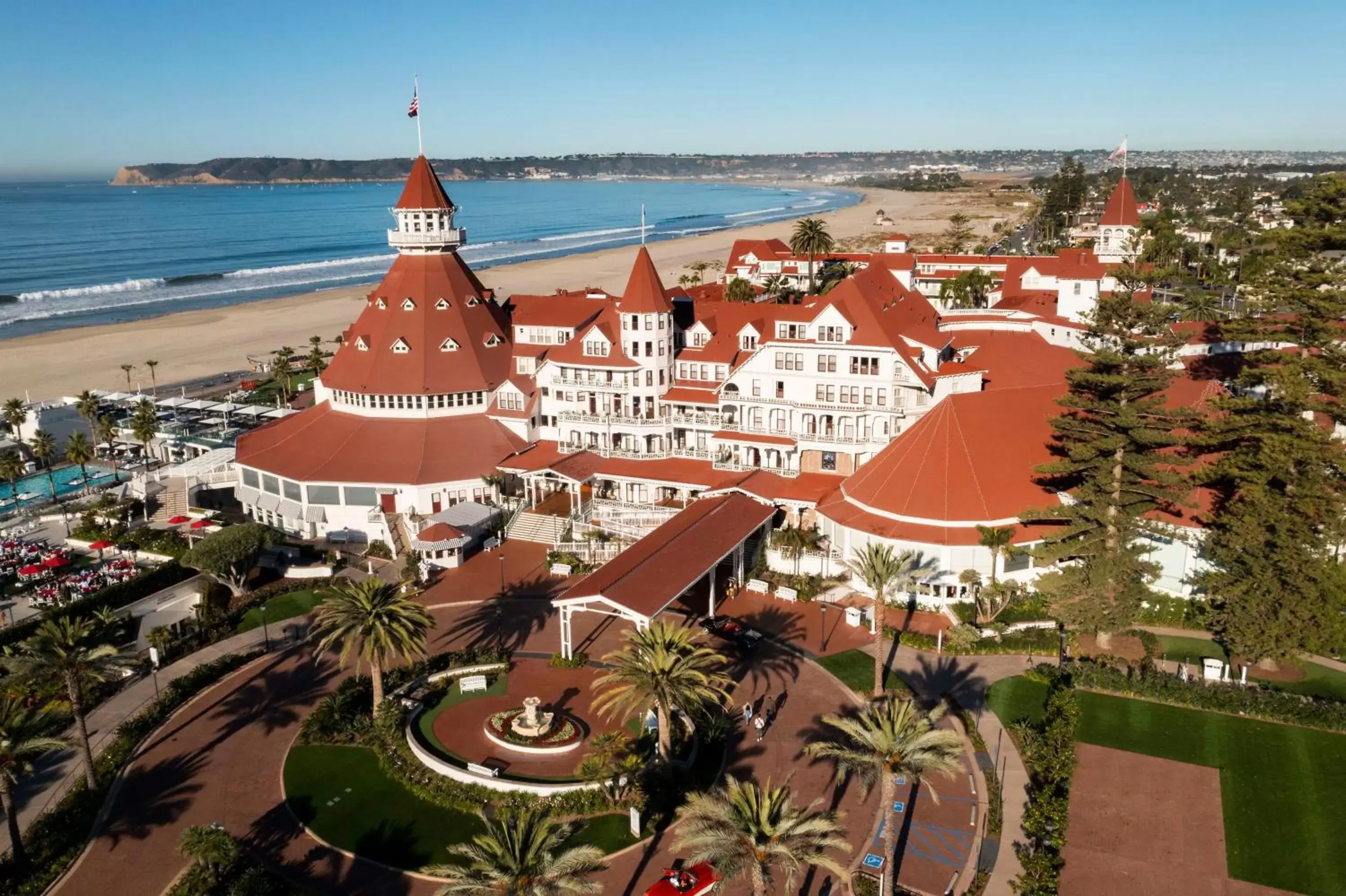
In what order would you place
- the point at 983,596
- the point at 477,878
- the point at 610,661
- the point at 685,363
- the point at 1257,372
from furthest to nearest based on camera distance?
the point at 685,363 < the point at 983,596 < the point at 1257,372 < the point at 610,661 < the point at 477,878

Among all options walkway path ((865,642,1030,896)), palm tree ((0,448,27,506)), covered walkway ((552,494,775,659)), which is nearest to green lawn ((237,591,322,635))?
covered walkway ((552,494,775,659))

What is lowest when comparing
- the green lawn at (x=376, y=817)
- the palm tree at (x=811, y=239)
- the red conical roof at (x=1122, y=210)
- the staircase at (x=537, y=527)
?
the green lawn at (x=376, y=817)

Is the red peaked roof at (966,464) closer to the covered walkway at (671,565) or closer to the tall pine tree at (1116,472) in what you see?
the tall pine tree at (1116,472)

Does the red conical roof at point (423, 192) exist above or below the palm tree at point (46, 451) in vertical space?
above

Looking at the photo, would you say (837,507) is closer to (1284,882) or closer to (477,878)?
(1284,882)

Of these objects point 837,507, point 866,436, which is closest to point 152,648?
point 837,507

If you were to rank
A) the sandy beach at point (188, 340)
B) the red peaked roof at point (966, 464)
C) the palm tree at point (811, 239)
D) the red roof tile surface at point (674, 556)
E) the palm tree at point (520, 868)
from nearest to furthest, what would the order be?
the palm tree at point (520, 868)
the red roof tile surface at point (674, 556)
the red peaked roof at point (966, 464)
the palm tree at point (811, 239)
the sandy beach at point (188, 340)

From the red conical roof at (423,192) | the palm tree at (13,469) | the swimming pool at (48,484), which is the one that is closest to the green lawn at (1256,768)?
the red conical roof at (423,192)
